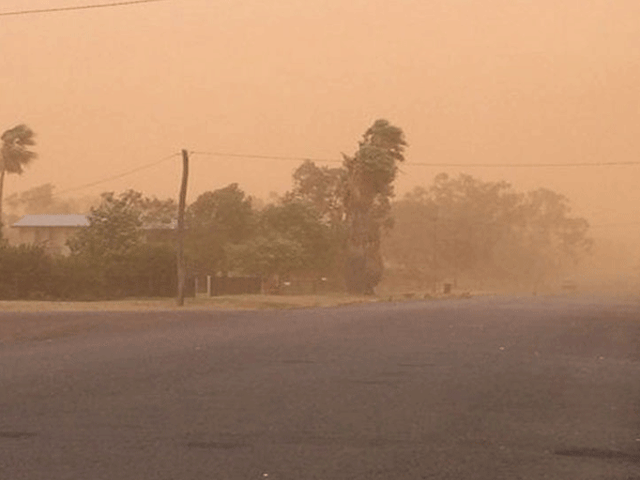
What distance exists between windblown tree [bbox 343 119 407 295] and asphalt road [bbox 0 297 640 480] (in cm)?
5592

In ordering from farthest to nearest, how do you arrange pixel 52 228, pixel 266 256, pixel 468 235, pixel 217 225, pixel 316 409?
pixel 468 235, pixel 52 228, pixel 217 225, pixel 266 256, pixel 316 409

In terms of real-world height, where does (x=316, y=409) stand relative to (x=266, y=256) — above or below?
below

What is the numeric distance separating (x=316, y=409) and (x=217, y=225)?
79.4m

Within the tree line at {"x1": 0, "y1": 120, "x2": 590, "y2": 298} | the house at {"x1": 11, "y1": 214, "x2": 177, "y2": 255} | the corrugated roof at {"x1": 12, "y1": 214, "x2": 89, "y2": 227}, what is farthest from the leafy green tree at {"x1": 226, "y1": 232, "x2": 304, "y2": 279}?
the corrugated roof at {"x1": 12, "y1": 214, "x2": 89, "y2": 227}

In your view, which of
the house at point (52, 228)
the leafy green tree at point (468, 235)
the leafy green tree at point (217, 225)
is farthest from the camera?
the leafy green tree at point (468, 235)

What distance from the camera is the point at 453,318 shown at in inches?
1478

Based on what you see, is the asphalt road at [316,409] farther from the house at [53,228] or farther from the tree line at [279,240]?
the house at [53,228]

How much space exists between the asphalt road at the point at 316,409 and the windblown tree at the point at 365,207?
55.9 metres

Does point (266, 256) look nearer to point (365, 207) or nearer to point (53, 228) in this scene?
point (365, 207)

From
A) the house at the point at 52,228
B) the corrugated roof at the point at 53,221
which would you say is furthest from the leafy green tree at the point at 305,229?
the corrugated roof at the point at 53,221

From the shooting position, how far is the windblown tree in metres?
80.8

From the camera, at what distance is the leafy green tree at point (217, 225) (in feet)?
293

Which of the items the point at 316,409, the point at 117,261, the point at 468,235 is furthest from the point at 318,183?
the point at 316,409

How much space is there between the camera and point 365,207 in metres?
81.9
